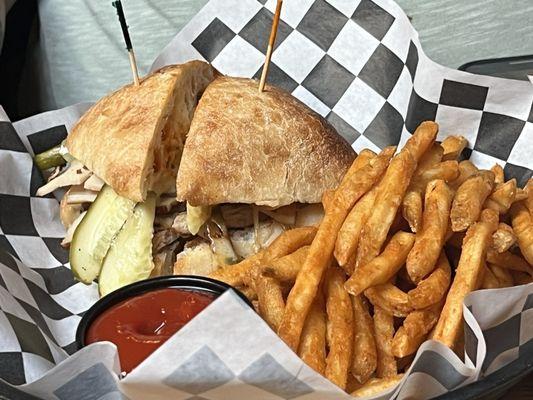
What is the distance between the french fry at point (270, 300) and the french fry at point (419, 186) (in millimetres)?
324

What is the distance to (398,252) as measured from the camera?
69.2 inches

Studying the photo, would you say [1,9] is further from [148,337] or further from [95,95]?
[148,337]

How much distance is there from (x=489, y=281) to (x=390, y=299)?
0.24 m

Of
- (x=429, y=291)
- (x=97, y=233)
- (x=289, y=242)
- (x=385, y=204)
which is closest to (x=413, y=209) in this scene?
(x=385, y=204)

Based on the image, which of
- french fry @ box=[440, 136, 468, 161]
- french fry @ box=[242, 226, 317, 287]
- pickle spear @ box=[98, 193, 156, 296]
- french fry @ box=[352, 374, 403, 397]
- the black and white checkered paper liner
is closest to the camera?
the black and white checkered paper liner

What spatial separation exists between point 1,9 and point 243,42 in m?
1.09

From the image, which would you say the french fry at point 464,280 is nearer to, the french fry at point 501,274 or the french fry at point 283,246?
the french fry at point 501,274

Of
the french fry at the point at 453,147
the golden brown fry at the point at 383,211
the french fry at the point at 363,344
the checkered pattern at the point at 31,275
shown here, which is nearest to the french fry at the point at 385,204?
the golden brown fry at the point at 383,211

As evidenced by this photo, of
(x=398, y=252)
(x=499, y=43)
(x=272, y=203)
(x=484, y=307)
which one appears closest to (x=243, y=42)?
(x=272, y=203)

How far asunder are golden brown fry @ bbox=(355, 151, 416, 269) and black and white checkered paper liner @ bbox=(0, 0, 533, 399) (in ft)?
0.81

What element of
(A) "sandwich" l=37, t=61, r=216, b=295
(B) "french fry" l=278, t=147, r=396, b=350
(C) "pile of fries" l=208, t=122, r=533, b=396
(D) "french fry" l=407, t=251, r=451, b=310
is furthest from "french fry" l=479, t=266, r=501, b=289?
(A) "sandwich" l=37, t=61, r=216, b=295

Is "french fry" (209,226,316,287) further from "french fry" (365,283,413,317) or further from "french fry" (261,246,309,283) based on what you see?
"french fry" (365,283,413,317)

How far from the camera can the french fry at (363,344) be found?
68.1 inches

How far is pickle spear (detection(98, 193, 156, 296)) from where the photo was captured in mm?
2311
